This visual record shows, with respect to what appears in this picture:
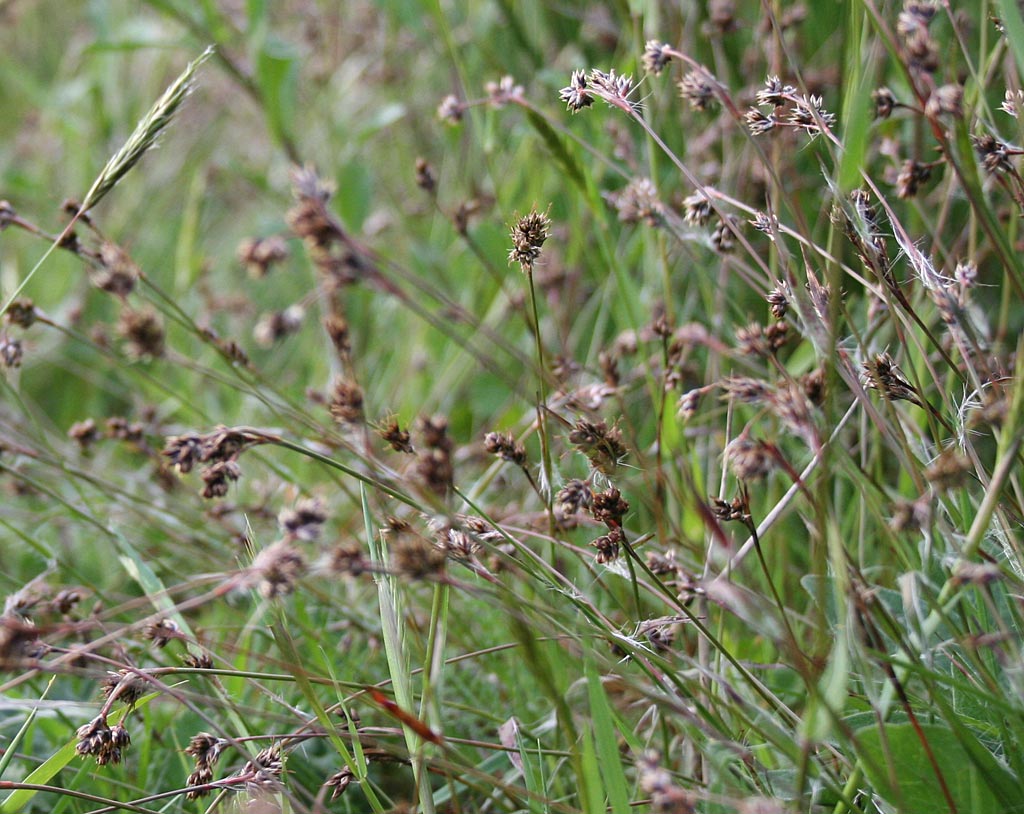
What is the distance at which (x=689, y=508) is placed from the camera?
109 centimetres

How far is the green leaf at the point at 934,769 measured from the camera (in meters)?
0.66

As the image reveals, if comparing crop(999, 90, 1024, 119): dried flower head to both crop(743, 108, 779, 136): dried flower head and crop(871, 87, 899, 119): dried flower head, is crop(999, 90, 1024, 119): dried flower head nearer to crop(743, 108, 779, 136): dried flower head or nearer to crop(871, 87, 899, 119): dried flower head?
crop(871, 87, 899, 119): dried flower head

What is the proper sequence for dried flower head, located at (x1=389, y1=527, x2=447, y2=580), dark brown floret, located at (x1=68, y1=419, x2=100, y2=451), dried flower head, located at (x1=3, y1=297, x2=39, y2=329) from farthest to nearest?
dark brown floret, located at (x1=68, y1=419, x2=100, y2=451)
dried flower head, located at (x1=3, y1=297, x2=39, y2=329)
dried flower head, located at (x1=389, y1=527, x2=447, y2=580)

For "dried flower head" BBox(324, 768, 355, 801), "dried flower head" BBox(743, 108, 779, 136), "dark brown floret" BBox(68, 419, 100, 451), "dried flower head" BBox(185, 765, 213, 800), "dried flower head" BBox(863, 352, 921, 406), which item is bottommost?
"dried flower head" BBox(185, 765, 213, 800)

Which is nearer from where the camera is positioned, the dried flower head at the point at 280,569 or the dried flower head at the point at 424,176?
the dried flower head at the point at 280,569

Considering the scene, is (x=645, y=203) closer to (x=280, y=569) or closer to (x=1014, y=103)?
(x=1014, y=103)

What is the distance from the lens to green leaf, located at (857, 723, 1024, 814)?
66 cm

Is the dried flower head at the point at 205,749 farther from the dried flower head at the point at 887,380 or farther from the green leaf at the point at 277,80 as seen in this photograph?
the green leaf at the point at 277,80

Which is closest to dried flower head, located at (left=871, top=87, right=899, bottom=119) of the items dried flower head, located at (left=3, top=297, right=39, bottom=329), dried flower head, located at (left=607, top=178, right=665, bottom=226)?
dried flower head, located at (left=607, top=178, right=665, bottom=226)

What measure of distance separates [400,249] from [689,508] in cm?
147

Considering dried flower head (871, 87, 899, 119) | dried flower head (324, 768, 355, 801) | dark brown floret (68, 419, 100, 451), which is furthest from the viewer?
dark brown floret (68, 419, 100, 451)

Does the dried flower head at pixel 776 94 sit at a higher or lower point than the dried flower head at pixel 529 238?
higher

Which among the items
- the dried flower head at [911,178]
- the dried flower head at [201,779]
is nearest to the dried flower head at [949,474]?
the dried flower head at [911,178]

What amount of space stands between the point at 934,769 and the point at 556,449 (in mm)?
767
